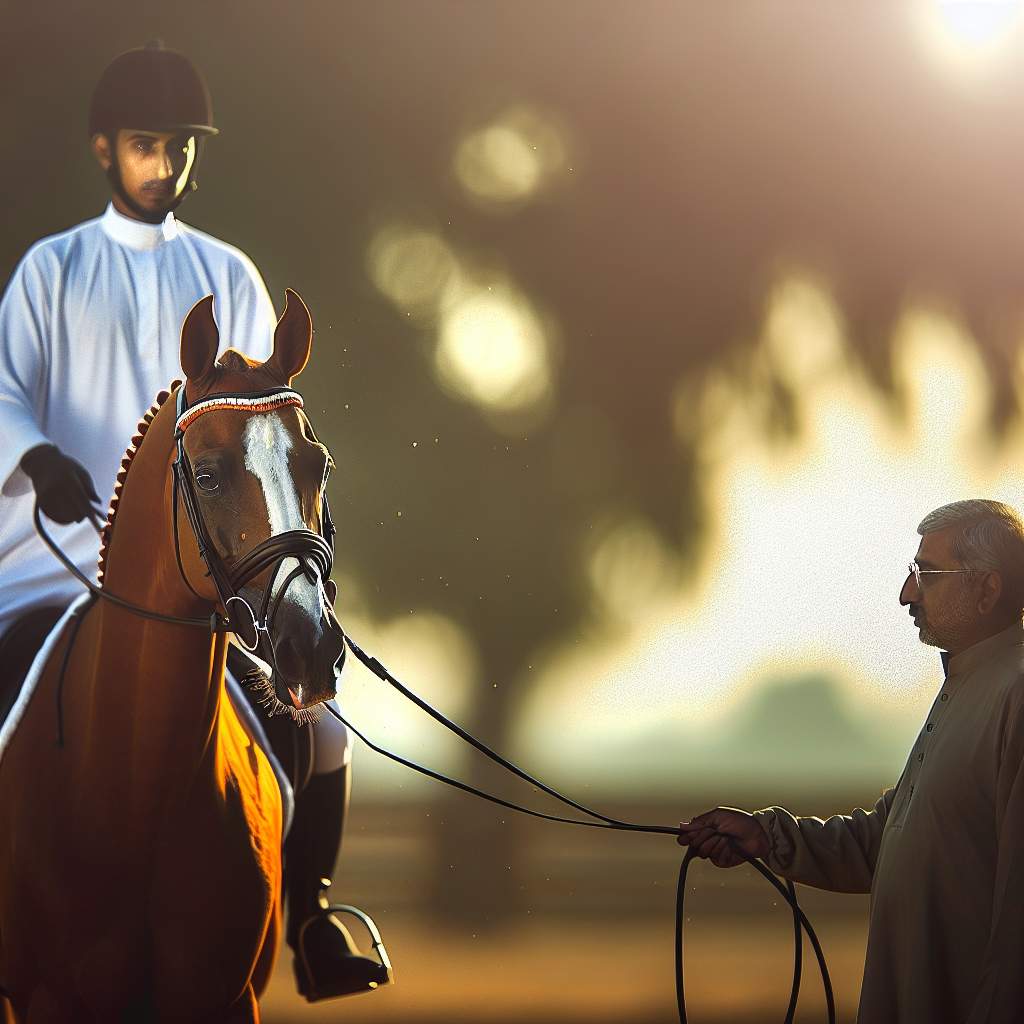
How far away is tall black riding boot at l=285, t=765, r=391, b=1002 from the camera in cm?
346

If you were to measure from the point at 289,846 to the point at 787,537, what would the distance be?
179cm

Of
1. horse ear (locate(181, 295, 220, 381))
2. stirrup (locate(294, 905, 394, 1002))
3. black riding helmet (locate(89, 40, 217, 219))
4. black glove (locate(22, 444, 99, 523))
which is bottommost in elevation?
stirrup (locate(294, 905, 394, 1002))

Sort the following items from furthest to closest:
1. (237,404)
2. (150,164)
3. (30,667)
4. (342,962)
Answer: (150,164)
(342,962)
(30,667)
(237,404)

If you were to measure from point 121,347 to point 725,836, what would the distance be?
2.18 meters

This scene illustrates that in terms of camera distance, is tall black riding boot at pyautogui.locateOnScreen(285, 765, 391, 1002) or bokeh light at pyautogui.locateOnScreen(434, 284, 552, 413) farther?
bokeh light at pyautogui.locateOnScreen(434, 284, 552, 413)

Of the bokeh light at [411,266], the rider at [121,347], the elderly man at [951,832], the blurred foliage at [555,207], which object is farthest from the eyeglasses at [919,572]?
the bokeh light at [411,266]

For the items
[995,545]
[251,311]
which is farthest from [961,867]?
[251,311]

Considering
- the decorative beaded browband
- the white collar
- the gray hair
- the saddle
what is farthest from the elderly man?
the white collar

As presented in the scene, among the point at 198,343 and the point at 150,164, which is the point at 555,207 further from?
the point at 198,343

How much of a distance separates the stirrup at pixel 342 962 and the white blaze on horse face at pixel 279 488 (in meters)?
1.34

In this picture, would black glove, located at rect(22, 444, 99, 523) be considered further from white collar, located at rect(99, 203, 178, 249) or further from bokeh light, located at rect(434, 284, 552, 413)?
bokeh light, located at rect(434, 284, 552, 413)

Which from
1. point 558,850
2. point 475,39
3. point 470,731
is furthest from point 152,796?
point 475,39

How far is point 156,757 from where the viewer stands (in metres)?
2.74

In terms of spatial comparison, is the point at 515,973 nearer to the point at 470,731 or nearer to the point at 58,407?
the point at 470,731
